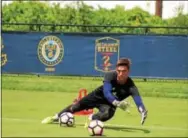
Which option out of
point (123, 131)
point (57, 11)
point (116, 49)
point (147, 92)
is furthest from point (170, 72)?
point (57, 11)

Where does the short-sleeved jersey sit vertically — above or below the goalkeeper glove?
above

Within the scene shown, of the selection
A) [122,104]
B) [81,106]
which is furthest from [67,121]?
[122,104]

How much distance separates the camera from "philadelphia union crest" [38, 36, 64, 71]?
22641 millimetres

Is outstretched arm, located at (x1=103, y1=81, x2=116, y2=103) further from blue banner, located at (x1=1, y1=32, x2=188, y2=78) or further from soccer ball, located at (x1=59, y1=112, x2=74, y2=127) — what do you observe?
blue banner, located at (x1=1, y1=32, x2=188, y2=78)

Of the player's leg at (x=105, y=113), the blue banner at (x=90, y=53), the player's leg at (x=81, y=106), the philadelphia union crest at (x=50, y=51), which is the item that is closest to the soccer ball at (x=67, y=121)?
the player's leg at (x=81, y=106)

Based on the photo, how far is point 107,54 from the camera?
869 inches

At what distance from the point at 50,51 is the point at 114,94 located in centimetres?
1273

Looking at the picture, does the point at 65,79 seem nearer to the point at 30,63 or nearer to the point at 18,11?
the point at 30,63

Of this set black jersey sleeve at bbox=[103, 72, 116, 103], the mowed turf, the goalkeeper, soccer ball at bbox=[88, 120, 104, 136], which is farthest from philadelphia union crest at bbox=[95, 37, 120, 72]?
soccer ball at bbox=[88, 120, 104, 136]

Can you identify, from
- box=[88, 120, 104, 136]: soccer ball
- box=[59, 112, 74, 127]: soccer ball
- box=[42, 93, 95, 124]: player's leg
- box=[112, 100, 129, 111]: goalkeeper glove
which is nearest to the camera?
box=[88, 120, 104, 136]: soccer ball

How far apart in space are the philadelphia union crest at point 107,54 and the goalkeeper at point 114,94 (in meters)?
11.2

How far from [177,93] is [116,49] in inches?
179

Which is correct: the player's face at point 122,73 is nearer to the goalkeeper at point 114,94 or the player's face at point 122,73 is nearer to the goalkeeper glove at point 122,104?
the goalkeeper at point 114,94

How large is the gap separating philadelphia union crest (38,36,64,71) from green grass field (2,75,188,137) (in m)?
1.00
